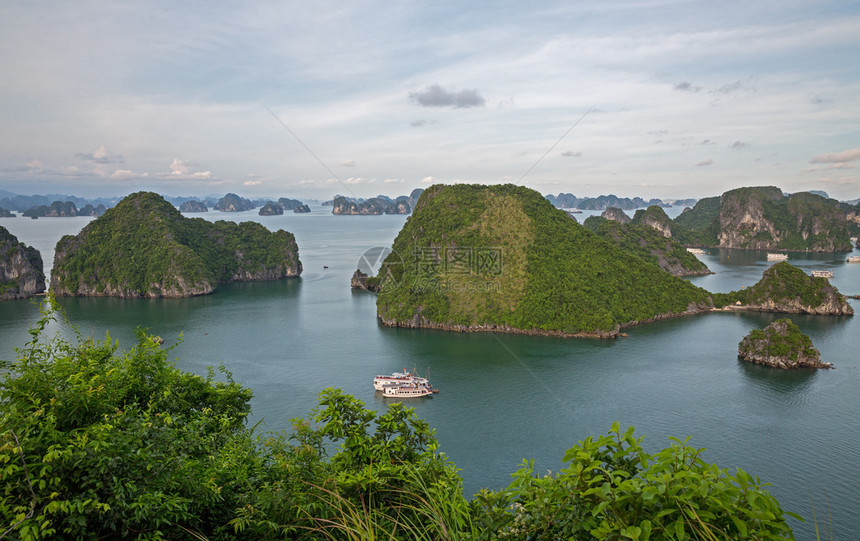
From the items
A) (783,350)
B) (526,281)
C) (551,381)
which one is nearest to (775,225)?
(783,350)

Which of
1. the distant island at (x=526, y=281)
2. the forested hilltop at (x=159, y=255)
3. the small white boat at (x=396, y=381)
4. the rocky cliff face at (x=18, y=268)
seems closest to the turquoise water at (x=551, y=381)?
the small white boat at (x=396, y=381)

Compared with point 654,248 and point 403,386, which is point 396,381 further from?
point 654,248

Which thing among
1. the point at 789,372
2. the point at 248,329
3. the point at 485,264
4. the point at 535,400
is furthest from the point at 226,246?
the point at 789,372

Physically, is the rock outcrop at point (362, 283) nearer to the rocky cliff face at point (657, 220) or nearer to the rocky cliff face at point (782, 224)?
the rocky cliff face at point (657, 220)

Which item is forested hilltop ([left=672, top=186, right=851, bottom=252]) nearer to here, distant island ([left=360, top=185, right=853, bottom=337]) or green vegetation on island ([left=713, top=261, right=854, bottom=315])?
green vegetation on island ([left=713, top=261, right=854, bottom=315])

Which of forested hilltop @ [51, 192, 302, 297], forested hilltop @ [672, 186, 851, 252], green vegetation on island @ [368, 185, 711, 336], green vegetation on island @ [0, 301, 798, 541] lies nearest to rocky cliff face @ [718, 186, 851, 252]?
forested hilltop @ [672, 186, 851, 252]
